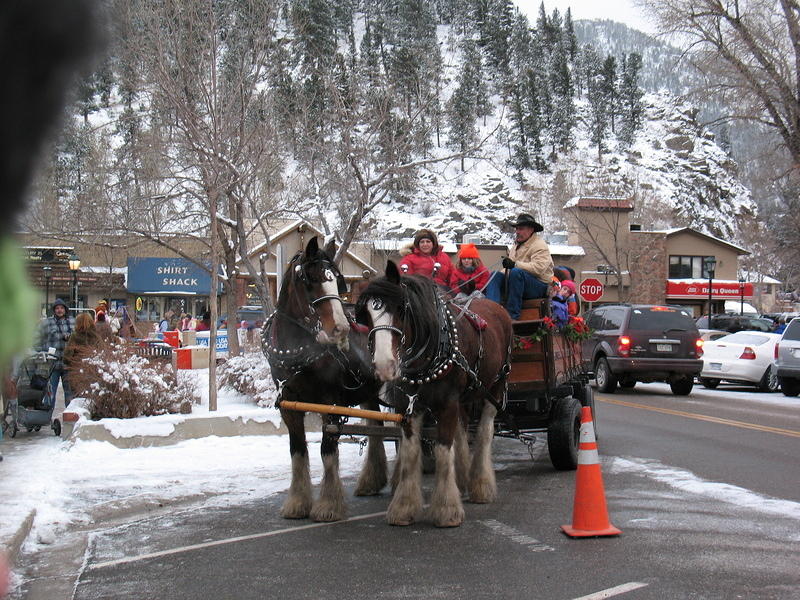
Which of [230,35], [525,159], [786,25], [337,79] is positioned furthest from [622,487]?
[525,159]

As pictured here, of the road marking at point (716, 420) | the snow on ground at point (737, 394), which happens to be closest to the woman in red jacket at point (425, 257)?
the road marking at point (716, 420)

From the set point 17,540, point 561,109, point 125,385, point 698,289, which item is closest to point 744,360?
point 125,385

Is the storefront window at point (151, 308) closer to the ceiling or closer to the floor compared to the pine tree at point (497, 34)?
closer to the floor

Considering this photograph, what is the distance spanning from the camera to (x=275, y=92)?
53.1 ft

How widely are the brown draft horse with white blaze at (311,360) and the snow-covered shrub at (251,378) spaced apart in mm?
5705

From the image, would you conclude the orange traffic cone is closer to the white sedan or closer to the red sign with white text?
the white sedan

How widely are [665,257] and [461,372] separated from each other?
57464 mm

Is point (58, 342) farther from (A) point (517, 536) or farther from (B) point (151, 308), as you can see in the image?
(B) point (151, 308)

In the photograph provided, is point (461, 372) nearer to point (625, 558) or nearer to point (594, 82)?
point (625, 558)

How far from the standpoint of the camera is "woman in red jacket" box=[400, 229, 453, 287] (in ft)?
28.8

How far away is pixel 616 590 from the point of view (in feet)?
16.2

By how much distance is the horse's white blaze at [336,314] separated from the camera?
614 cm

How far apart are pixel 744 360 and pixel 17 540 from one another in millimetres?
19884

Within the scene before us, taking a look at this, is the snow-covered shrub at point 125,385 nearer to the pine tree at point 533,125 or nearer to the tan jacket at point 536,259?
the tan jacket at point 536,259
